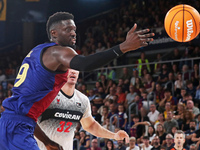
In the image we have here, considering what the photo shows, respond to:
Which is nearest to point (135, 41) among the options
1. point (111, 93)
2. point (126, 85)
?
point (126, 85)

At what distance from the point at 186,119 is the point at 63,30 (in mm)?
6296

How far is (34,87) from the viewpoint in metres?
3.61

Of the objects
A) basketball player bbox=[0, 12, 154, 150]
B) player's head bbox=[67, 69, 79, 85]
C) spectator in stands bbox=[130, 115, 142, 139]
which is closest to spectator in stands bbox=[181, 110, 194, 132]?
spectator in stands bbox=[130, 115, 142, 139]

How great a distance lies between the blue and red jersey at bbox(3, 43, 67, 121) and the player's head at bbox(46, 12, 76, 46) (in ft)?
0.43

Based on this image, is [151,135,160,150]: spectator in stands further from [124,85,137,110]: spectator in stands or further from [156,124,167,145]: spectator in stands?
[124,85,137,110]: spectator in stands

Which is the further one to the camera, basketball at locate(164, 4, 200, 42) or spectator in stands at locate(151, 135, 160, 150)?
spectator in stands at locate(151, 135, 160, 150)

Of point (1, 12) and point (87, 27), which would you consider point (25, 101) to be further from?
point (87, 27)

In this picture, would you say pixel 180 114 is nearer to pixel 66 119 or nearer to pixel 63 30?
pixel 66 119

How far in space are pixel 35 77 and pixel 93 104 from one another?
349 inches

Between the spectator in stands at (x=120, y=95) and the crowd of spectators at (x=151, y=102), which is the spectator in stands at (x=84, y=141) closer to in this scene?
the crowd of spectators at (x=151, y=102)

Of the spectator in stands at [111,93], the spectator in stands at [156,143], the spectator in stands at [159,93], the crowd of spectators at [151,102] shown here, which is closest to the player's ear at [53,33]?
the crowd of spectators at [151,102]

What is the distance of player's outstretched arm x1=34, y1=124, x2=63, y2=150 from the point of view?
5014mm

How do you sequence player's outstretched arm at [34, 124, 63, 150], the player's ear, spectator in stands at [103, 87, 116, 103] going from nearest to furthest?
the player's ear → player's outstretched arm at [34, 124, 63, 150] → spectator in stands at [103, 87, 116, 103]

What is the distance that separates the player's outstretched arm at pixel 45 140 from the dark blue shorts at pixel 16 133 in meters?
1.36
